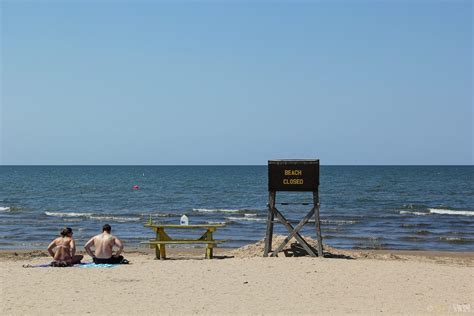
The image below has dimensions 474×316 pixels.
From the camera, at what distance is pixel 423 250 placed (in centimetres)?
2175

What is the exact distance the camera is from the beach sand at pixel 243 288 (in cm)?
957

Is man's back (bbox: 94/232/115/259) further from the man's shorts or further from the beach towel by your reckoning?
the beach towel

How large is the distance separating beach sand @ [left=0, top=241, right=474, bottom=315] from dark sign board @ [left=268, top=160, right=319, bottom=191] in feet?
5.45

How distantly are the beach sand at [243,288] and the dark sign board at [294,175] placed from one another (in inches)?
65.4

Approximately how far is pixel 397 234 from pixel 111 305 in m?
19.1

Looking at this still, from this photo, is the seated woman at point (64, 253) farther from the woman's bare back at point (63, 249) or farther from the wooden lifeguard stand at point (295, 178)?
the wooden lifeguard stand at point (295, 178)

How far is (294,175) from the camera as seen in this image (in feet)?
50.1

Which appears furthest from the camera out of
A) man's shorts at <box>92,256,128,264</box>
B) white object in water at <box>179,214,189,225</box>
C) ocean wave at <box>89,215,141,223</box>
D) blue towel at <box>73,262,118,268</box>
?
ocean wave at <box>89,215,141,223</box>

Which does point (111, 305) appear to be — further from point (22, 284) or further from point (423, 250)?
point (423, 250)

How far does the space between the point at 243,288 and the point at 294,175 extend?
15.5 feet

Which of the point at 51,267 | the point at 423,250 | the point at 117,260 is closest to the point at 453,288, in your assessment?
the point at 117,260

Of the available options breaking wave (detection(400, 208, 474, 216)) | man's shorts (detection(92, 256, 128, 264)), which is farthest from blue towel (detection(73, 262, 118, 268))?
breaking wave (detection(400, 208, 474, 216))

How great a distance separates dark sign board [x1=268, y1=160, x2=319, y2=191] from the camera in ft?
49.7

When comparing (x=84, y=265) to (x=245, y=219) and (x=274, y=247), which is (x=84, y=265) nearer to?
(x=274, y=247)
